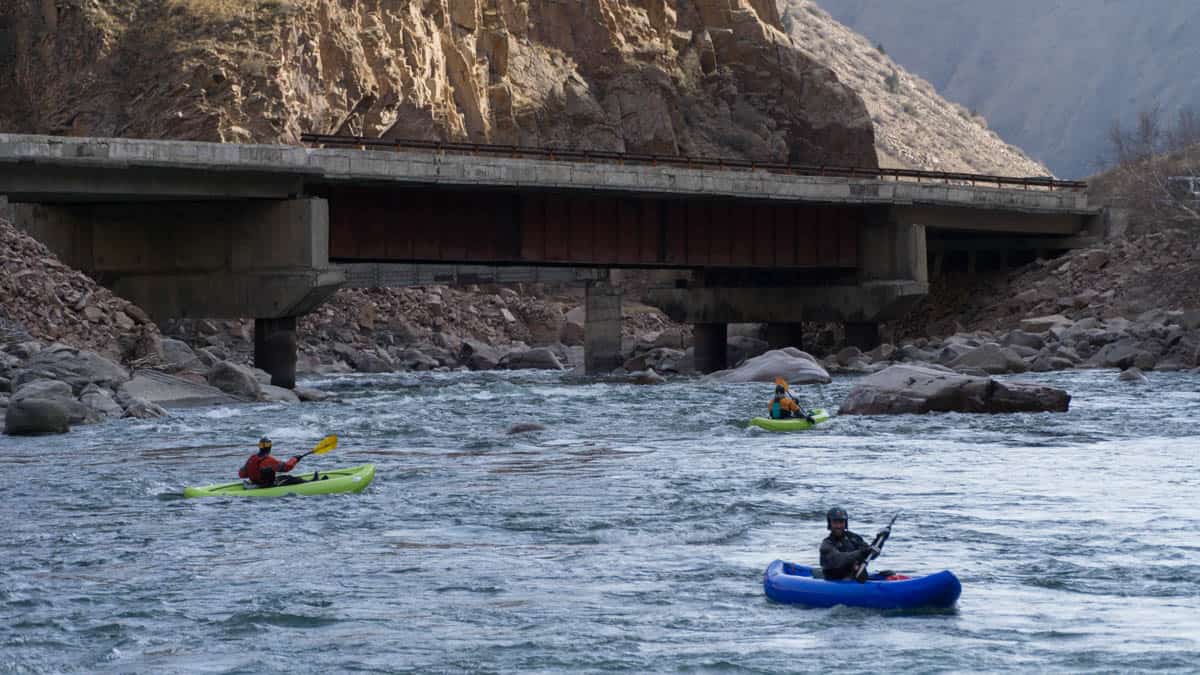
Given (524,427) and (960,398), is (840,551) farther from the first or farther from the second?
(960,398)

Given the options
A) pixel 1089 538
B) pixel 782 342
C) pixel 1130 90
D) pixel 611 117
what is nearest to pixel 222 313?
pixel 782 342

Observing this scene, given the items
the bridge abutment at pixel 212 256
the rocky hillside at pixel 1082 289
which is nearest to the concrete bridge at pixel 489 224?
the bridge abutment at pixel 212 256

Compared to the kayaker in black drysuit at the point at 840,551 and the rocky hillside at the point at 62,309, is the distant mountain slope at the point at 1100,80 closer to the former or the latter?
the rocky hillside at the point at 62,309

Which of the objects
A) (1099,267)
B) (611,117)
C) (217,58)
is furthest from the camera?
(611,117)

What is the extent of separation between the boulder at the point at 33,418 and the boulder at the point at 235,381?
824 cm

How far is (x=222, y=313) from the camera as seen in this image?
132 feet

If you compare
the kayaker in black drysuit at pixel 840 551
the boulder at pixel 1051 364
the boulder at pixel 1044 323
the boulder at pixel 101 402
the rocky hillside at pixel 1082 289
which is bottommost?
the kayaker in black drysuit at pixel 840 551

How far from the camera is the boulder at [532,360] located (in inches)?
2411

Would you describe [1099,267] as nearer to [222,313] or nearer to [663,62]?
[222,313]

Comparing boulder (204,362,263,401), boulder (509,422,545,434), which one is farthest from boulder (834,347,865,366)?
boulder (509,422,545,434)

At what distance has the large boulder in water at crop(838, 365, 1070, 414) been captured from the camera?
29734mm

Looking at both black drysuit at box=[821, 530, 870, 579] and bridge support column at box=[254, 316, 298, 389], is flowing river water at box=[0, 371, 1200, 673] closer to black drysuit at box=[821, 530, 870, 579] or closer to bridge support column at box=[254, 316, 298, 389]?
black drysuit at box=[821, 530, 870, 579]

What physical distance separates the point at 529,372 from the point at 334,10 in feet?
66.3

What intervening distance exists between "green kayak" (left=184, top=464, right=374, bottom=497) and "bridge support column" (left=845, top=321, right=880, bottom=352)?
34.8 m
